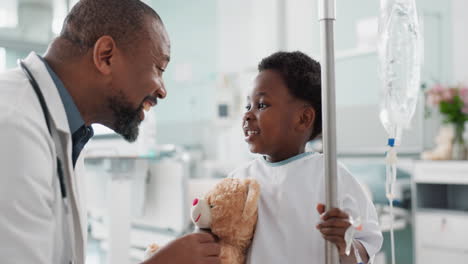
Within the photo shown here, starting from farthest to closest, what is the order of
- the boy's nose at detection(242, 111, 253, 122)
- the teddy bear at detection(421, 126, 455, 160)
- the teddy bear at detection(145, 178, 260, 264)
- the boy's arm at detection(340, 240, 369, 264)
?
the teddy bear at detection(421, 126, 455, 160), the boy's nose at detection(242, 111, 253, 122), the teddy bear at detection(145, 178, 260, 264), the boy's arm at detection(340, 240, 369, 264)

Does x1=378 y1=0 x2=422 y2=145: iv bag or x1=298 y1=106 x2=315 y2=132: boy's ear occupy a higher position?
x1=378 y1=0 x2=422 y2=145: iv bag

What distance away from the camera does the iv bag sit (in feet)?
3.99

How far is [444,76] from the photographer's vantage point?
3.59m

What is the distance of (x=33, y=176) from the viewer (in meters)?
0.78

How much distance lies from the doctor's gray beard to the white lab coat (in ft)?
0.43

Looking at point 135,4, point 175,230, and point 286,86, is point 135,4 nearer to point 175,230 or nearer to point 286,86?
point 286,86

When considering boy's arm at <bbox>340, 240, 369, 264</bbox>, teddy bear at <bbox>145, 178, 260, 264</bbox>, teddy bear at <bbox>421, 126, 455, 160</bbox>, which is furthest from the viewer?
teddy bear at <bbox>421, 126, 455, 160</bbox>

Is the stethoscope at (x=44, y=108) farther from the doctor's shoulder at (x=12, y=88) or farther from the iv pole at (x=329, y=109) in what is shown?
the iv pole at (x=329, y=109)

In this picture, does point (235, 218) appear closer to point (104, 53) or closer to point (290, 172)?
point (290, 172)

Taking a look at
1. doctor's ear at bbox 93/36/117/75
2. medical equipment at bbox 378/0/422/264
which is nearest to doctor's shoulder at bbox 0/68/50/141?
doctor's ear at bbox 93/36/117/75

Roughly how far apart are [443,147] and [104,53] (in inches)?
104

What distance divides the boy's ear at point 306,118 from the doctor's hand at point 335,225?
1.18ft

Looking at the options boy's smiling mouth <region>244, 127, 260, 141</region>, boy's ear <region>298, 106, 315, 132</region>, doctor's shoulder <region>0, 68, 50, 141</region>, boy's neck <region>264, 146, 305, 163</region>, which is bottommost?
boy's neck <region>264, 146, 305, 163</region>

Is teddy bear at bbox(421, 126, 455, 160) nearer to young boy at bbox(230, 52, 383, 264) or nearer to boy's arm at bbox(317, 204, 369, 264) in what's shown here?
young boy at bbox(230, 52, 383, 264)
